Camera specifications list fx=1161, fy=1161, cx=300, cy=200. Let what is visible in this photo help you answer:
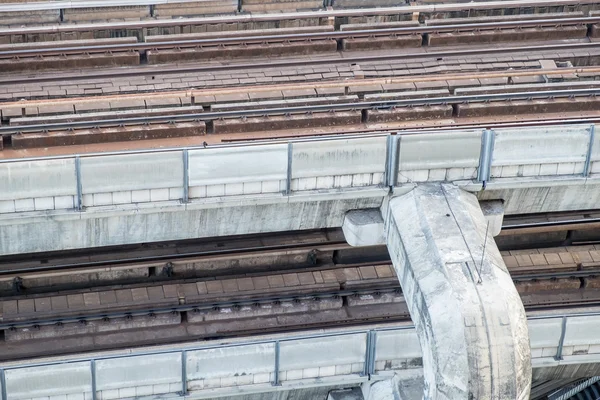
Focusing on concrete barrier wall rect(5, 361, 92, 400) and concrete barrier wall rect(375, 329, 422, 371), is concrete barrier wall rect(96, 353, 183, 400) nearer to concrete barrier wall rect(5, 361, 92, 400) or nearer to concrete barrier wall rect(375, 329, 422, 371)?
concrete barrier wall rect(5, 361, 92, 400)

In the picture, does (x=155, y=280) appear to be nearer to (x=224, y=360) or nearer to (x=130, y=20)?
(x=224, y=360)

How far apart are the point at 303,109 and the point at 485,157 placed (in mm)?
6084

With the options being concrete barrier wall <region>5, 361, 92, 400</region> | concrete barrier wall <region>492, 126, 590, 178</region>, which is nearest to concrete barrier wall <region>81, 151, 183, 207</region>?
concrete barrier wall <region>5, 361, 92, 400</region>

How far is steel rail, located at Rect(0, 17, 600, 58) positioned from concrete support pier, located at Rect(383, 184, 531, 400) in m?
10.9

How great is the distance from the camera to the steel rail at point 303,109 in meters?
26.0

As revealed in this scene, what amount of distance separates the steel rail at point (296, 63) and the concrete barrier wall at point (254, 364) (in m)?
9.33

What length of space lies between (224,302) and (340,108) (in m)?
5.59

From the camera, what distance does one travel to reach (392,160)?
22.3 m

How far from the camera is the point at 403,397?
23250 millimetres

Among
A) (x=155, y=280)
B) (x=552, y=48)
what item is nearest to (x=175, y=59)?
(x=155, y=280)

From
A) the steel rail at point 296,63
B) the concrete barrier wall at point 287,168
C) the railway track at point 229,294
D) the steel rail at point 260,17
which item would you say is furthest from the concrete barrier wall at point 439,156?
the steel rail at point 260,17

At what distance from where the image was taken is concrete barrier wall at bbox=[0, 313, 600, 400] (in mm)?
22000

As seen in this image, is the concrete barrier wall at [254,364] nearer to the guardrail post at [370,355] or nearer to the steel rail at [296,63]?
the guardrail post at [370,355]

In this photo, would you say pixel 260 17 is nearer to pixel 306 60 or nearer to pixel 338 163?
pixel 306 60
